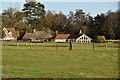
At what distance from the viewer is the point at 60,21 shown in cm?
9556

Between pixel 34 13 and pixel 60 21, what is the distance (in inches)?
353

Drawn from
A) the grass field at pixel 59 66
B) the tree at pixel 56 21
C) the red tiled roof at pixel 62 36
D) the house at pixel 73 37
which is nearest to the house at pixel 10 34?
the red tiled roof at pixel 62 36

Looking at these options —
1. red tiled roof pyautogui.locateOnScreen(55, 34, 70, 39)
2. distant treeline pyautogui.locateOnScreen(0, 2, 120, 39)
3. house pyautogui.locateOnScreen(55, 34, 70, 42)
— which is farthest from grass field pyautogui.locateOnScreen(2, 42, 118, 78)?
house pyautogui.locateOnScreen(55, 34, 70, 42)

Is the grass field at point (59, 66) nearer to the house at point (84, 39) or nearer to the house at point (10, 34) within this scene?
the house at point (10, 34)

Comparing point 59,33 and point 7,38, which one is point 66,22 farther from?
point 7,38

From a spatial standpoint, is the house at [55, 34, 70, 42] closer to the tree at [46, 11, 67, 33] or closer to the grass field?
the tree at [46, 11, 67, 33]

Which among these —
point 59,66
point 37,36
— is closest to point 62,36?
point 37,36

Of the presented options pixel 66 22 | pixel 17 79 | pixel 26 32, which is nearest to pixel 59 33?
pixel 66 22

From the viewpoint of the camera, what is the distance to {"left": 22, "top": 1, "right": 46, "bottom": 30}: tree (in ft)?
297

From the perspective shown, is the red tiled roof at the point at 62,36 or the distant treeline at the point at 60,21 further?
the red tiled roof at the point at 62,36

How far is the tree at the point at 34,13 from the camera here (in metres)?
90.6

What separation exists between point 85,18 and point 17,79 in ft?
284

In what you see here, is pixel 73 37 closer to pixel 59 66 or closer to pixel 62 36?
pixel 62 36

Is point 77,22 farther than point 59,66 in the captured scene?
Yes
